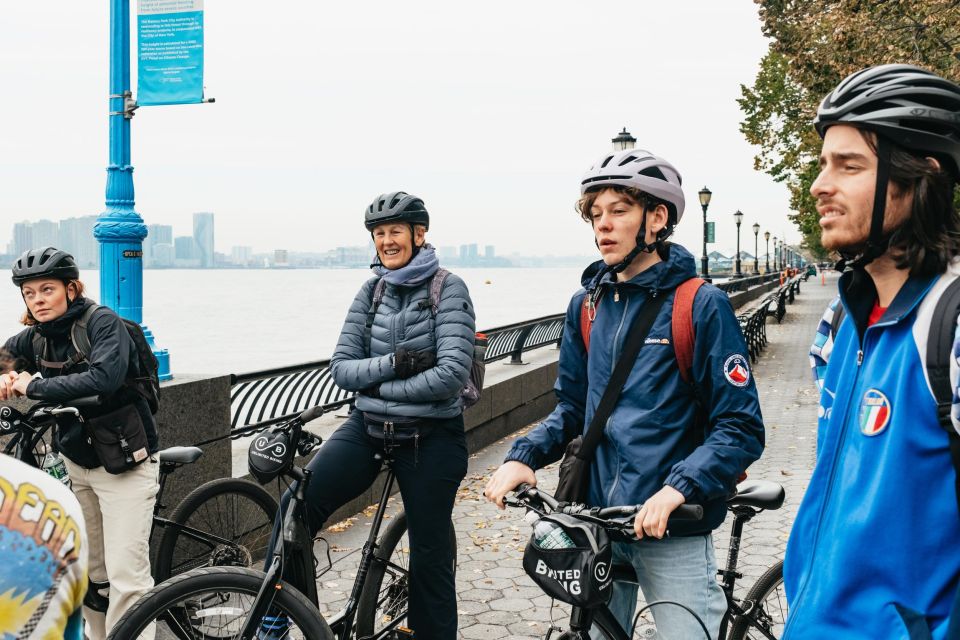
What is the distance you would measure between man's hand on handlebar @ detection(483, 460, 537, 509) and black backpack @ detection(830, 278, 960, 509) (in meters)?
1.38

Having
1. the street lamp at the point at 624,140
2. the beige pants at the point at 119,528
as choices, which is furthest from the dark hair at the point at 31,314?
the street lamp at the point at 624,140

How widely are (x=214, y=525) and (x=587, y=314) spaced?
10.4 feet

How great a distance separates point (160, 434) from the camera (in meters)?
5.62

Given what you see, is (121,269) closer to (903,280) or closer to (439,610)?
(439,610)

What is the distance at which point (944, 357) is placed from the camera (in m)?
1.61

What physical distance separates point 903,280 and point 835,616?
2.10 feet

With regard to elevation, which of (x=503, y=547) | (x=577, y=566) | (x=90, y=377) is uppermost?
(x=90, y=377)

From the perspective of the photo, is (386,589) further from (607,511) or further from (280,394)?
(280,394)

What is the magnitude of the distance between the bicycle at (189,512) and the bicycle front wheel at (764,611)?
2.63 metres

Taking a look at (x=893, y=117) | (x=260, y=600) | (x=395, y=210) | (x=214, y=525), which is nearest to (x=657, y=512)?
(x=893, y=117)

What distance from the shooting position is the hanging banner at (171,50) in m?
6.82

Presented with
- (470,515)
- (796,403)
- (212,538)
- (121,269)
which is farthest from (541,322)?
(212,538)

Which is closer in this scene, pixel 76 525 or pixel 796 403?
pixel 76 525

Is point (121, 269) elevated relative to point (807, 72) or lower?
lower
